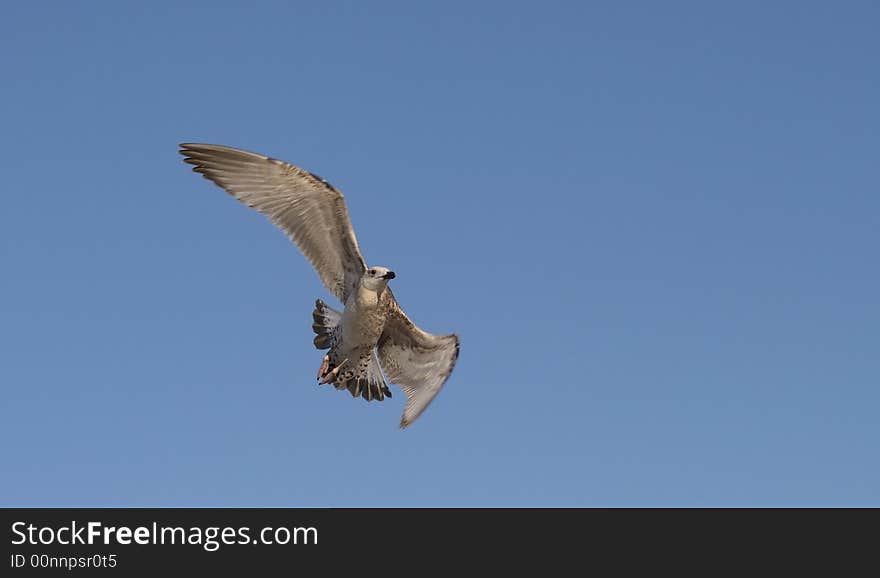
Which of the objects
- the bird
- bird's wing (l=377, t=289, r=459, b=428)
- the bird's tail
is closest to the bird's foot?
the bird

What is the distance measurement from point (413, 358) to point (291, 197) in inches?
163

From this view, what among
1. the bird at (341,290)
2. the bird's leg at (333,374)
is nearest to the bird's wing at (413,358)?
the bird at (341,290)

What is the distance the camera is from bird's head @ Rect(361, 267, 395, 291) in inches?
894

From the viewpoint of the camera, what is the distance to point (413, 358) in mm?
24562

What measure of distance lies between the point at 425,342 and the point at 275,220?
3.85 m

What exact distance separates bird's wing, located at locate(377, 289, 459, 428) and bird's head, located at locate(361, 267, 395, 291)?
72 cm

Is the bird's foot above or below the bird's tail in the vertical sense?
below

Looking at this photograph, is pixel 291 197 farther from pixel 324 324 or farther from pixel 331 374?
pixel 331 374

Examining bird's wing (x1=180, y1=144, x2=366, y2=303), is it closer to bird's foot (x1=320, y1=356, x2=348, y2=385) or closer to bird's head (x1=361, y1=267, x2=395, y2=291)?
bird's head (x1=361, y1=267, x2=395, y2=291)

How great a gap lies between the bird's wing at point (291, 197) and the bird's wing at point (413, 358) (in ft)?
4.84
